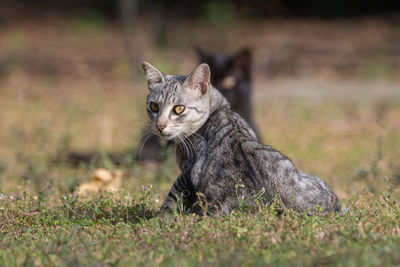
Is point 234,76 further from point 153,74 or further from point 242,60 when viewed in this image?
point 153,74

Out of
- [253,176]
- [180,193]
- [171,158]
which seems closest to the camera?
[253,176]

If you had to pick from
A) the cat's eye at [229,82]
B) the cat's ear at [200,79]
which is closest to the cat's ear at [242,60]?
the cat's eye at [229,82]

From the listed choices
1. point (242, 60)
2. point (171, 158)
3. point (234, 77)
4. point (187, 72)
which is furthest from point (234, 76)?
A: point (187, 72)

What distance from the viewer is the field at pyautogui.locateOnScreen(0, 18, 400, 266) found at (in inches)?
117

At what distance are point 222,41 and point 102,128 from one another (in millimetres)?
7853

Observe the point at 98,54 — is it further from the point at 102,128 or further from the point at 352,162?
the point at 352,162

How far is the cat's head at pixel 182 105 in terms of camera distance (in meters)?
4.14

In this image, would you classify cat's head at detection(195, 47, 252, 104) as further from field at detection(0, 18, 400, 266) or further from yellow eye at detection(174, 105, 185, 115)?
yellow eye at detection(174, 105, 185, 115)

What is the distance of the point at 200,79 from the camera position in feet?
14.0

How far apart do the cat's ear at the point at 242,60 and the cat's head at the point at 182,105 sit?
4040 mm

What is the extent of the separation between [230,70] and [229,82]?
277 mm

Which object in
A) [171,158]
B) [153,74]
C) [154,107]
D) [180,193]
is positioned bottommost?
[171,158]

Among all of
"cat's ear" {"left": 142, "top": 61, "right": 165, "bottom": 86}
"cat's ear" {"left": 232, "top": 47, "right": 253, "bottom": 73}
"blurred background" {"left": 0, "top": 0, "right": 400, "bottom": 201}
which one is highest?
"cat's ear" {"left": 142, "top": 61, "right": 165, "bottom": 86}

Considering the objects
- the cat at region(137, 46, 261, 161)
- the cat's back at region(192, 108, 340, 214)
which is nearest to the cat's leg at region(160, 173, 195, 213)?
the cat's back at region(192, 108, 340, 214)
